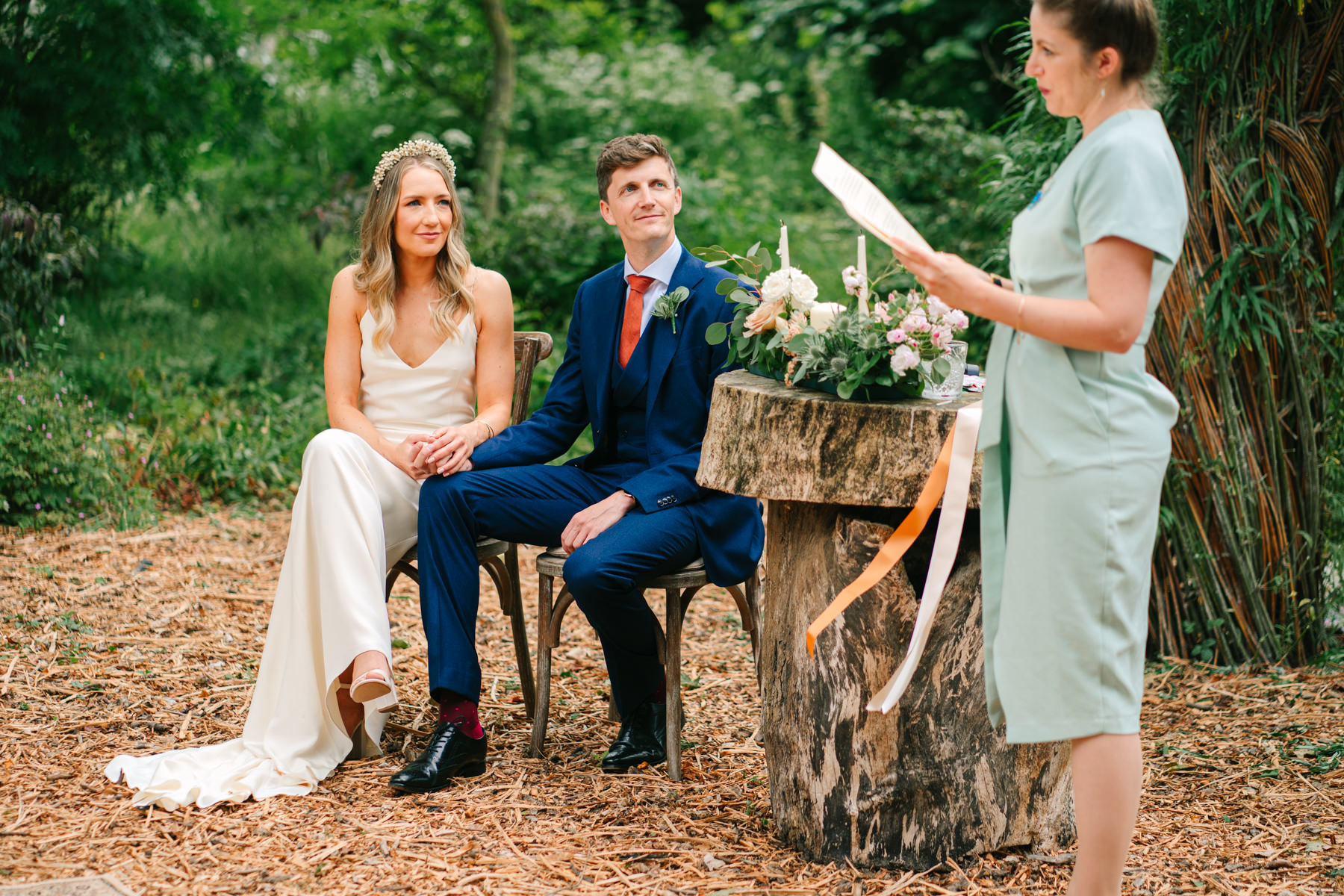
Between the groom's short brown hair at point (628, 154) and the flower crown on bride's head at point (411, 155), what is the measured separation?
539mm

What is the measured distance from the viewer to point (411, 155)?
3.61 metres

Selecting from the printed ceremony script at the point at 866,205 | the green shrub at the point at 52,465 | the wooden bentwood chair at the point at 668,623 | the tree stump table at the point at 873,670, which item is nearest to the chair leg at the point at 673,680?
the wooden bentwood chair at the point at 668,623

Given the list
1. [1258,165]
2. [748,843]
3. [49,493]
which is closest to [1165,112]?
[1258,165]

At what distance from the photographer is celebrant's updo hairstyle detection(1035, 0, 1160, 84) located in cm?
198

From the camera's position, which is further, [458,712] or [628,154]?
[628,154]

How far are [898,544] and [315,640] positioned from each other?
166 cm

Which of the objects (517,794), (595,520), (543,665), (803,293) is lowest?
(517,794)

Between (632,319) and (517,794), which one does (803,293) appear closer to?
(632,319)

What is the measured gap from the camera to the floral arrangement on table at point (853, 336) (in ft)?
8.37

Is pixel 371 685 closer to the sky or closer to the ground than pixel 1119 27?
closer to the ground

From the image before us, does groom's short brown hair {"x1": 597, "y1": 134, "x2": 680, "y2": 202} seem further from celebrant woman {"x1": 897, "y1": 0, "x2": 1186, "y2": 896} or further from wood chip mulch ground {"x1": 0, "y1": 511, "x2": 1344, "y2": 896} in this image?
wood chip mulch ground {"x1": 0, "y1": 511, "x2": 1344, "y2": 896}

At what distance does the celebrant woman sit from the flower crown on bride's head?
2.02 meters

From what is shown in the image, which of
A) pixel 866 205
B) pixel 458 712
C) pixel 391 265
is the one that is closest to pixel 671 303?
pixel 391 265

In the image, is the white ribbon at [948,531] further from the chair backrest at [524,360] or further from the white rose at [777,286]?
the chair backrest at [524,360]
